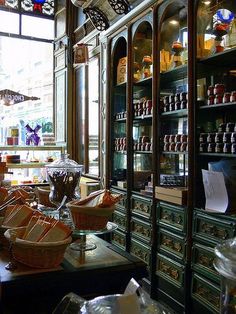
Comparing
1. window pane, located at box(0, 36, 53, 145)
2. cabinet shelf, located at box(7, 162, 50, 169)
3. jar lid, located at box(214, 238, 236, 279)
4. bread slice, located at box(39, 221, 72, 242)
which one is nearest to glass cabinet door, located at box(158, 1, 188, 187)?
bread slice, located at box(39, 221, 72, 242)

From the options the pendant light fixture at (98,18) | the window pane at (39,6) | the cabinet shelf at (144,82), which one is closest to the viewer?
the cabinet shelf at (144,82)

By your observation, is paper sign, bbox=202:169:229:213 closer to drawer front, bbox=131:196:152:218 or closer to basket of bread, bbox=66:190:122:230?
drawer front, bbox=131:196:152:218

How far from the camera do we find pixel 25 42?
5.91 meters

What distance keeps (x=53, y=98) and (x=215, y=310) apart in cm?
448

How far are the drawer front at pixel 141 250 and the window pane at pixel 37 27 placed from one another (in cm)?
387

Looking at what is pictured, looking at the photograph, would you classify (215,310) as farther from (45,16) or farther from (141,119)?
(45,16)

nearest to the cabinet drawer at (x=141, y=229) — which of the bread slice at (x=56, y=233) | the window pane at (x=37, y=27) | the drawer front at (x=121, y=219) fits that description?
the drawer front at (x=121, y=219)

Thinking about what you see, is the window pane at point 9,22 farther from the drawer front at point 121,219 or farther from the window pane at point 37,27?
the drawer front at point 121,219

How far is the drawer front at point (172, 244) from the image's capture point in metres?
2.84

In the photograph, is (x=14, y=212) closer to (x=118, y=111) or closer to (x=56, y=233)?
(x=56, y=233)

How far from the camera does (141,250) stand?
3.44 m

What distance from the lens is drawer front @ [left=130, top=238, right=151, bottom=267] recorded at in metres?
3.32

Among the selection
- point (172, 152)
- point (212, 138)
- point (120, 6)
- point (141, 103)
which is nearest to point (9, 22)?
point (120, 6)

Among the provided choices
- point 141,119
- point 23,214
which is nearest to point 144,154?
point 141,119
